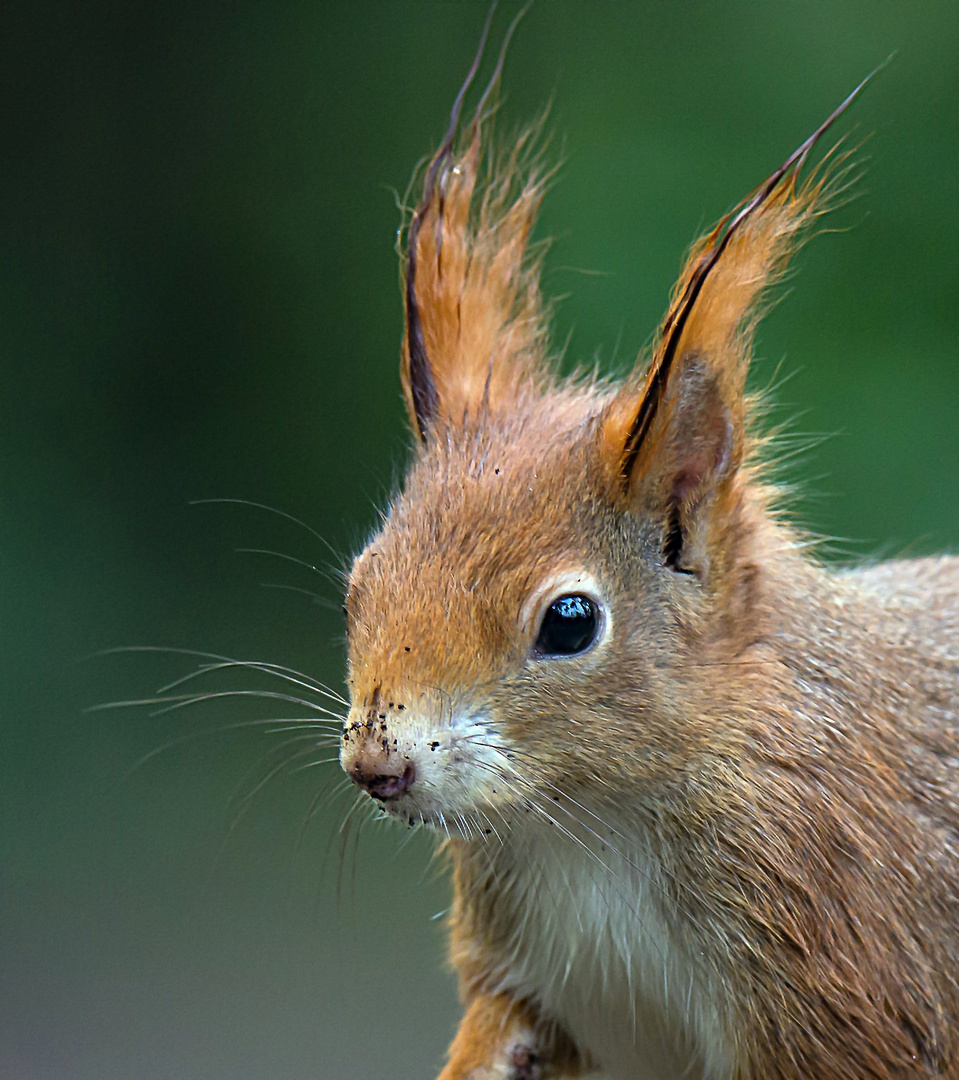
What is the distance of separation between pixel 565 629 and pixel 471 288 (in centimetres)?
77

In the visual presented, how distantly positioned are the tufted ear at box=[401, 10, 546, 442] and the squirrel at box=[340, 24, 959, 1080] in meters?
0.17

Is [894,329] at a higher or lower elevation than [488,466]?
higher

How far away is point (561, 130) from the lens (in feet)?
12.5

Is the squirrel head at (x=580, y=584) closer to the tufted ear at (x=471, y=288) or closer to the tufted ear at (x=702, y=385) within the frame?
the tufted ear at (x=702, y=385)

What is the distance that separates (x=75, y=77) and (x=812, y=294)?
8.62 feet

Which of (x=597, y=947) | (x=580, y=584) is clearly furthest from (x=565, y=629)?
(x=597, y=947)

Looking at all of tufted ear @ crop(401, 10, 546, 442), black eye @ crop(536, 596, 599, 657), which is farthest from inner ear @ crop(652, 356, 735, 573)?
tufted ear @ crop(401, 10, 546, 442)

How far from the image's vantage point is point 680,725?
1669 millimetres

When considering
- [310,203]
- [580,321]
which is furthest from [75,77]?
[580,321]

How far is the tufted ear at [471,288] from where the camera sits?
2062 mm

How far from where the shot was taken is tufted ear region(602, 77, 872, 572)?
1.66 metres

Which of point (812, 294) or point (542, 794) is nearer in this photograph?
point (542, 794)

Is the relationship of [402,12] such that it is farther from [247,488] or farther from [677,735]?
[677,735]

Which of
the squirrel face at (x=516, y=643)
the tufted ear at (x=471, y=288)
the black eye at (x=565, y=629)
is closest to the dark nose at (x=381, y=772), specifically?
the squirrel face at (x=516, y=643)
